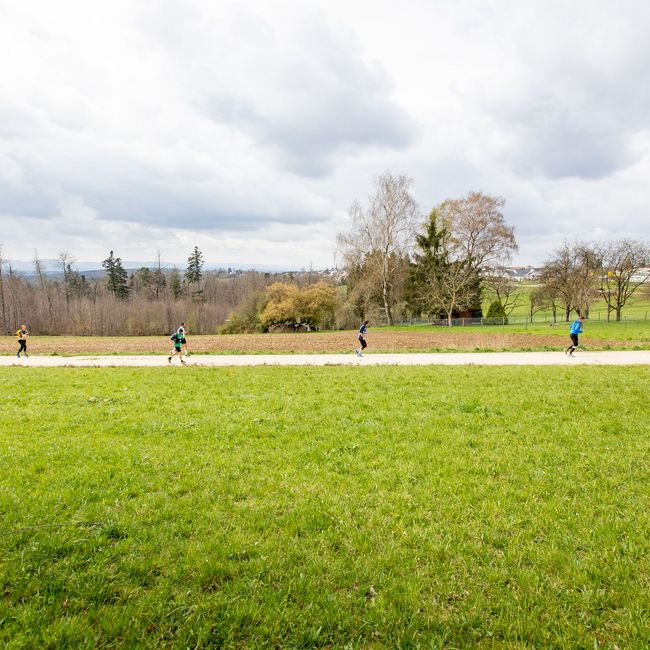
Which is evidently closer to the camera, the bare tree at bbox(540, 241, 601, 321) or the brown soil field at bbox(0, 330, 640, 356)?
the brown soil field at bbox(0, 330, 640, 356)

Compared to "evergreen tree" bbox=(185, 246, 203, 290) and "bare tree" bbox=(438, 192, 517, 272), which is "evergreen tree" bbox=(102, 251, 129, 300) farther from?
"bare tree" bbox=(438, 192, 517, 272)

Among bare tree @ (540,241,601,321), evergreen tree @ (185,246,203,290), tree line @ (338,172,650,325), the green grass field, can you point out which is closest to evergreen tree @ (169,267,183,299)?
evergreen tree @ (185,246,203,290)

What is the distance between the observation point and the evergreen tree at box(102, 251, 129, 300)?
83375mm

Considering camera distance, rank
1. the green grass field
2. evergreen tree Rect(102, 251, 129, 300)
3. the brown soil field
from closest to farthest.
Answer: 1. the green grass field
2. the brown soil field
3. evergreen tree Rect(102, 251, 129, 300)

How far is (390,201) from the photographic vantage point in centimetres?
4250

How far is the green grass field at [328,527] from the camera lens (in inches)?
115

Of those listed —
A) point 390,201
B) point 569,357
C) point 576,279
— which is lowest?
point 569,357

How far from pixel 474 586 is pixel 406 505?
53.8 inches

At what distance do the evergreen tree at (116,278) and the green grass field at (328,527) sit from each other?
85436mm

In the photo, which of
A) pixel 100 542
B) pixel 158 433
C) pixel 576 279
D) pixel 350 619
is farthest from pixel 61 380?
pixel 576 279

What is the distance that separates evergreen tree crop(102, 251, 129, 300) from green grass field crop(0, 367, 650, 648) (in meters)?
85.4

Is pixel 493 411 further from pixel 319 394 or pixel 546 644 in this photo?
pixel 546 644

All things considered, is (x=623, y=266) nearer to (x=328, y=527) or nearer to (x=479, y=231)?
(x=479, y=231)

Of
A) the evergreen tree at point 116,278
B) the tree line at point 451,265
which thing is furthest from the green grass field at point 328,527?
the evergreen tree at point 116,278
